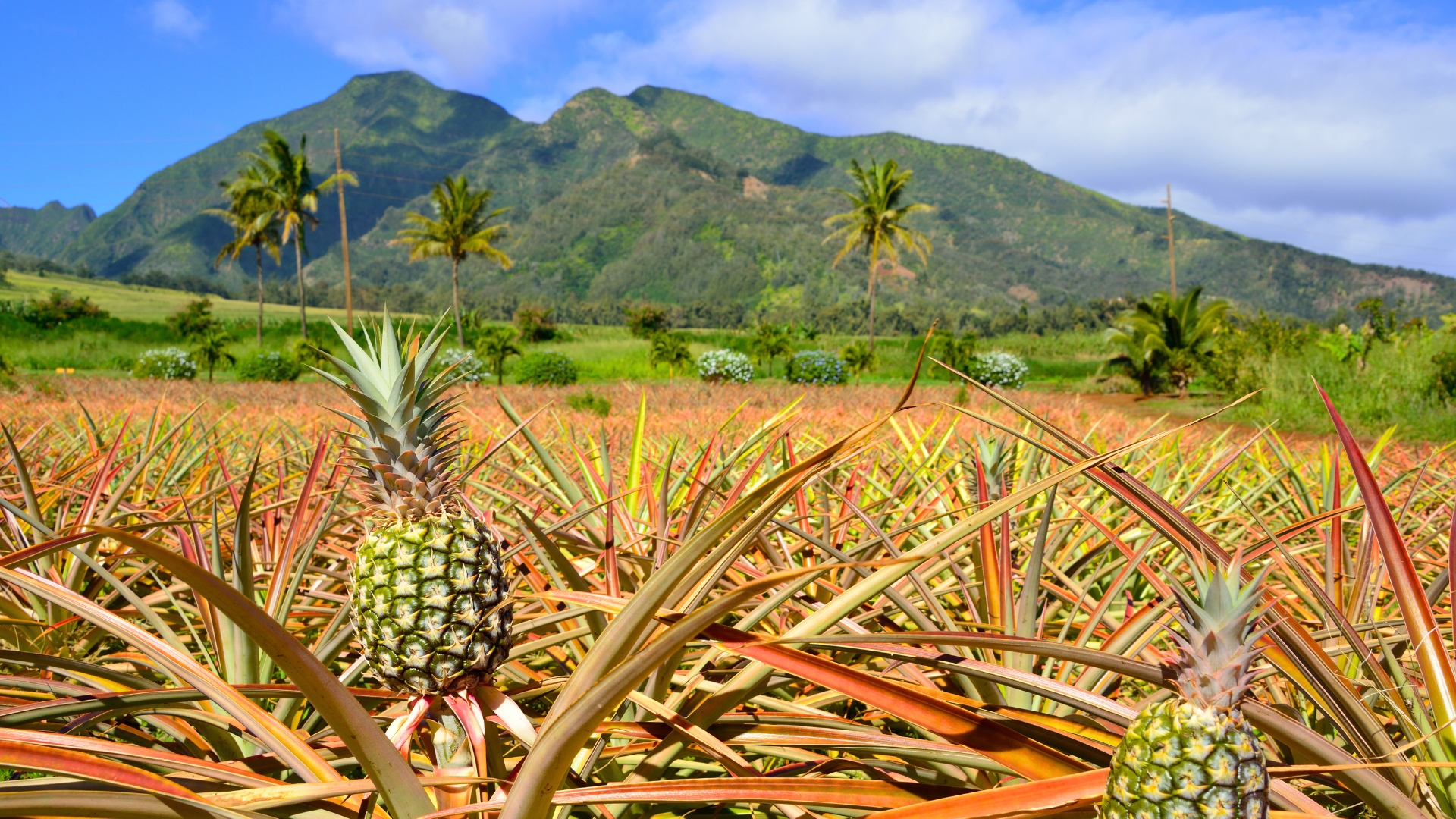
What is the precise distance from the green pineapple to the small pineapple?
694 mm

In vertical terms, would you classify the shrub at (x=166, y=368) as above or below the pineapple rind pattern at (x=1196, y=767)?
above

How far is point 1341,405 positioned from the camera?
1064cm

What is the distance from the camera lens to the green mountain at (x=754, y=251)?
334 feet

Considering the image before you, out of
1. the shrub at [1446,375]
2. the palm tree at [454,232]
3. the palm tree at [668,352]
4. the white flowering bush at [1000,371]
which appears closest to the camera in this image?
the shrub at [1446,375]

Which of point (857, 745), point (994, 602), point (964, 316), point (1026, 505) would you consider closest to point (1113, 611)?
point (1026, 505)

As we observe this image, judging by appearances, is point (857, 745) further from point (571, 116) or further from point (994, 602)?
point (571, 116)

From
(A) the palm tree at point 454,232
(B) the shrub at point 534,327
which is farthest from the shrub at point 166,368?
(B) the shrub at point 534,327

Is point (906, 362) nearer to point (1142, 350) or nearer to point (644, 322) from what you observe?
point (1142, 350)

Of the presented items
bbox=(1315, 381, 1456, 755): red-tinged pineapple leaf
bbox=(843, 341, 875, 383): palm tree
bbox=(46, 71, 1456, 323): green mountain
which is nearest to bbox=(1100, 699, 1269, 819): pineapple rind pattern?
bbox=(1315, 381, 1456, 755): red-tinged pineapple leaf

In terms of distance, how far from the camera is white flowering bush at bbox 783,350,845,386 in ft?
67.8

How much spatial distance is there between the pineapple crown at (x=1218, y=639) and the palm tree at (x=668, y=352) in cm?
2493

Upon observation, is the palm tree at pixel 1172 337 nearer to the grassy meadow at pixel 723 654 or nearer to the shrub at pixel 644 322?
the grassy meadow at pixel 723 654

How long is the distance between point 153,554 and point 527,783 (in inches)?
14.5

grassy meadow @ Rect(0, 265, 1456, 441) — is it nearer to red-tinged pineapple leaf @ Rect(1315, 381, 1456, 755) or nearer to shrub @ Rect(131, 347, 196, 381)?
red-tinged pineapple leaf @ Rect(1315, 381, 1456, 755)
